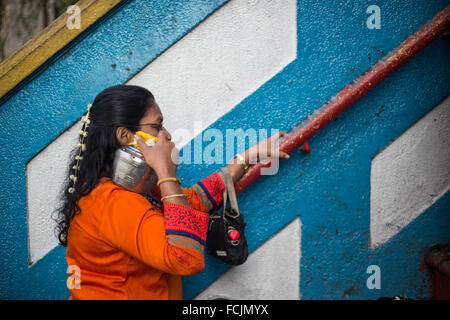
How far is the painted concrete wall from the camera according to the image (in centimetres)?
212

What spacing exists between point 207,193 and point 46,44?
134 cm

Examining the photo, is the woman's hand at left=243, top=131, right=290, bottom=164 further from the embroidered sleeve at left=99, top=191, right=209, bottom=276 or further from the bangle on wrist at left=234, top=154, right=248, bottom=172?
the embroidered sleeve at left=99, top=191, right=209, bottom=276

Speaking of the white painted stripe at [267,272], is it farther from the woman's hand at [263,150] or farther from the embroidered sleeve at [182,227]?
the embroidered sleeve at [182,227]

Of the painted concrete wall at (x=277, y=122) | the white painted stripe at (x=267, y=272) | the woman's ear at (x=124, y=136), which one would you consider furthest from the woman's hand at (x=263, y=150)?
the woman's ear at (x=124, y=136)

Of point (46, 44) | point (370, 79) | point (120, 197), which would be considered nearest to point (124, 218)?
point (120, 197)

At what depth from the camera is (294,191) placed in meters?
2.19

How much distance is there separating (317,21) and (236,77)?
619 millimetres

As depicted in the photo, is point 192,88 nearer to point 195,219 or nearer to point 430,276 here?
point 195,219

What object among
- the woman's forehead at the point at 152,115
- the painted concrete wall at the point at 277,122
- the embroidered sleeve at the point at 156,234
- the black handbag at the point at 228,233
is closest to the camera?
the embroidered sleeve at the point at 156,234

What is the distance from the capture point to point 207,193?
1996mm

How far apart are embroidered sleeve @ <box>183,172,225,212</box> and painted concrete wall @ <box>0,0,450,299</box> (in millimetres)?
183

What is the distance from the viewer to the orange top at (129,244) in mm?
1434

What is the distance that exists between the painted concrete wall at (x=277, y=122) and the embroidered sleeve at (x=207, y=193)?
0.18 meters

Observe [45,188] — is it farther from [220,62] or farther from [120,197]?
[220,62]
